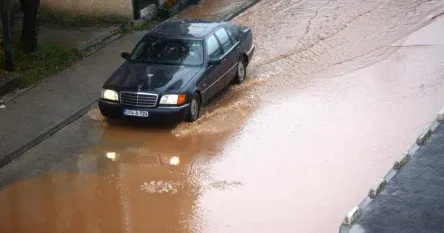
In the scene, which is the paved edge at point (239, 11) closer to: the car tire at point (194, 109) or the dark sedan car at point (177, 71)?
the dark sedan car at point (177, 71)

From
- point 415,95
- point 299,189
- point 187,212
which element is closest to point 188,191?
point 187,212

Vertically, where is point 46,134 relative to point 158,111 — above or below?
below

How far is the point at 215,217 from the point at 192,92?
3.76m

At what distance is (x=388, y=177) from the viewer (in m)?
11.4

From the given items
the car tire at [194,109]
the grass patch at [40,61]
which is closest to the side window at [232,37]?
the car tire at [194,109]

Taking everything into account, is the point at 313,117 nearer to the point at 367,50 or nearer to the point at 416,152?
the point at 416,152

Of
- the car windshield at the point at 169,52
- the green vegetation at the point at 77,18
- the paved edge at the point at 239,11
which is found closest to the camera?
the car windshield at the point at 169,52

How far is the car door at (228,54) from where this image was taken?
16172 mm

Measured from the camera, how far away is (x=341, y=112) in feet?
50.1

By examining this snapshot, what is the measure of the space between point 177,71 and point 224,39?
1.82 m

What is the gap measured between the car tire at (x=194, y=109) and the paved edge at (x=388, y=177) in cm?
424

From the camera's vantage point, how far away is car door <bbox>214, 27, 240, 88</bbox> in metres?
16.2

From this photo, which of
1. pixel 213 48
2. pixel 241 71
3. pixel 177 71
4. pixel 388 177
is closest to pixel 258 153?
pixel 177 71

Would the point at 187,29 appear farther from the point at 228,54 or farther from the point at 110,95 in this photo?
the point at 110,95
